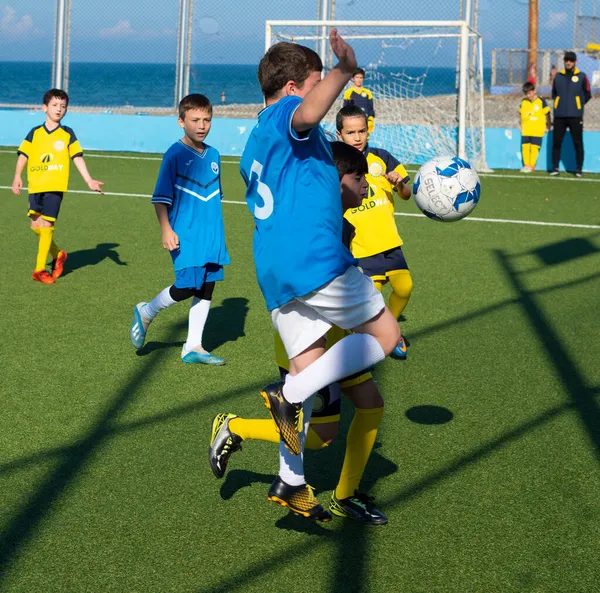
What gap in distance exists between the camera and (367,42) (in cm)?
1705

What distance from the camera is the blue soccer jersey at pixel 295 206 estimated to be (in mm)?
A: 2932

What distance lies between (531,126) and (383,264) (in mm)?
10979

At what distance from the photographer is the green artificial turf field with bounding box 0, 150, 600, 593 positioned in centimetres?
298

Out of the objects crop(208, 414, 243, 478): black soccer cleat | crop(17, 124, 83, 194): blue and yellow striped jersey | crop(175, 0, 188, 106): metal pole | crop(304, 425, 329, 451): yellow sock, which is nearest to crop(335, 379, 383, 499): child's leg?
crop(304, 425, 329, 451): yellow sock

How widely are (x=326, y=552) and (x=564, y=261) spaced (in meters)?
6.02

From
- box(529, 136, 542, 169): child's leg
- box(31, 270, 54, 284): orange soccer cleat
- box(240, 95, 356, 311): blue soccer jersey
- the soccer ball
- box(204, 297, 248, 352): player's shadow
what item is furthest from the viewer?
box(529, 136, 542, 169): child's leg

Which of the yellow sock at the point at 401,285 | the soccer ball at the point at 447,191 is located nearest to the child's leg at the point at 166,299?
the yellow sock at the point at 401,285

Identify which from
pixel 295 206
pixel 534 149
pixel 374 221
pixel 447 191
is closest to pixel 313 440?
Answer: pixel 295 206

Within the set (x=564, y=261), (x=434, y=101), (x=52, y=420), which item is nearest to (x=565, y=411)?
(x=52, y=420)

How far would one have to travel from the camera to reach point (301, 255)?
9.74ft

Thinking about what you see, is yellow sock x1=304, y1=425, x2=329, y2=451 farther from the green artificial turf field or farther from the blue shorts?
the blue shorts

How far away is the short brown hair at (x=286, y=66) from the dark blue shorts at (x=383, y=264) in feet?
7.74

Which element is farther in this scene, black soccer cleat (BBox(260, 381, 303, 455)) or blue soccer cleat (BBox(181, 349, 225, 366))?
blue soccer cleat (BBox(181, 349, 225, 366))

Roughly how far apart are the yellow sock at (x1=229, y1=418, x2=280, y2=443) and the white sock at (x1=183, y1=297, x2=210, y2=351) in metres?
1.92
